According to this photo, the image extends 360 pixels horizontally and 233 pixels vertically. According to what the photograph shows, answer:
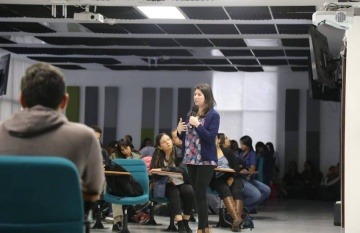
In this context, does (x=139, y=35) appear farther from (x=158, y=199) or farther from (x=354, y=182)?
(x=354, y=182)

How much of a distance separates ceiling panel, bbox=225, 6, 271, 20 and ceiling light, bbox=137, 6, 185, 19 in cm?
86

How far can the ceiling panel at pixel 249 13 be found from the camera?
1150 centimetres

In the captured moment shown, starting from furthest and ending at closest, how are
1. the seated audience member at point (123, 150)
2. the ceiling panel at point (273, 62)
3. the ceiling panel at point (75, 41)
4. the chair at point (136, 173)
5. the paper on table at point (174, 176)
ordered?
the ceiling panel at point (273, 62), the ceiling panel at point (75, 41), the seated audience member at point (123, 150), the paper on table at point (174, 176), the chair at point (136, 173)

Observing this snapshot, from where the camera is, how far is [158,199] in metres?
9.63

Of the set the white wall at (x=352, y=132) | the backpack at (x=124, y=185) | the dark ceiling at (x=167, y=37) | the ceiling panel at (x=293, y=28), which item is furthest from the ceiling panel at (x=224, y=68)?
the backpack at (x=124, y=185)

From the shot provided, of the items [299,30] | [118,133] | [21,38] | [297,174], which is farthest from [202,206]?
[118,133]

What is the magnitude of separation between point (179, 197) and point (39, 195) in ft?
21.8

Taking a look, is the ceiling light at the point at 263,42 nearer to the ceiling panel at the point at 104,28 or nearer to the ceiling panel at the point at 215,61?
the ceiling panel at the point at 104,28

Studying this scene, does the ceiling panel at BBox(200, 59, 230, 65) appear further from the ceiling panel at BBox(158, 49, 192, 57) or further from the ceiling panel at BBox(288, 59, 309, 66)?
the ceiling panel at BBox(288, 59, 309, 66)

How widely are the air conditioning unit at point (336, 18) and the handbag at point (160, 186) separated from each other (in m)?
2.78

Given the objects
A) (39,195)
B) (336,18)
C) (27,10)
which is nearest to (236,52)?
(27,10)

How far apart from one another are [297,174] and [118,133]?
5.17 meters

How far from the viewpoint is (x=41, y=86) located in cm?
311

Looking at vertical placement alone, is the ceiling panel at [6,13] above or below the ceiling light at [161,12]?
below
